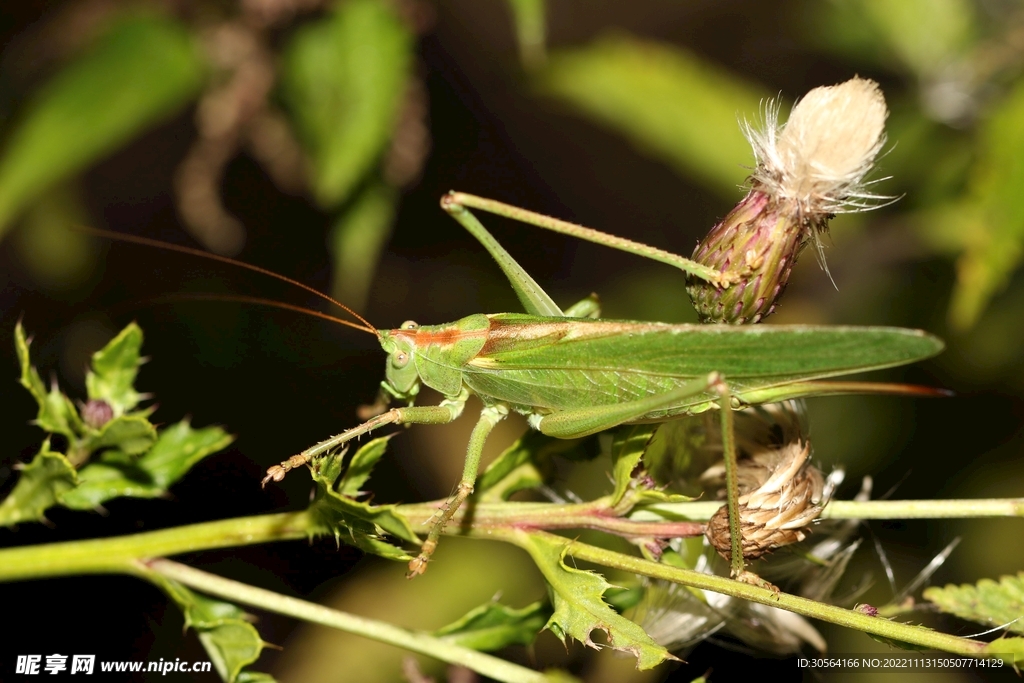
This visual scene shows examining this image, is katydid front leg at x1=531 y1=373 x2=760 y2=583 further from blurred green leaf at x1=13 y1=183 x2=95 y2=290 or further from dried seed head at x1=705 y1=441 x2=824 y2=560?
blurred green leaf at x1=13 y1=183 x2=95 y2=290

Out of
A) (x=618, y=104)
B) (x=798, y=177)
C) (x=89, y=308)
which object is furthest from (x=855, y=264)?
(x=89, y=308)

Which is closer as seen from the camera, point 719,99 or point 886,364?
point 886,364

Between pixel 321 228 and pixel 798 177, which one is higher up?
pixel 321 228

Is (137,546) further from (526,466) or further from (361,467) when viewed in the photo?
(526,466)

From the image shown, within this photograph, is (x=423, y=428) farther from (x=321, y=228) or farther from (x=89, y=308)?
(x=89, y=308)

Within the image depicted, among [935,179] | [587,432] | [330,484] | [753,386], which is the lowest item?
[330,484]

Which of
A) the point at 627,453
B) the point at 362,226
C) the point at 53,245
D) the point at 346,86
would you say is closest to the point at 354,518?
the point at 627,453
